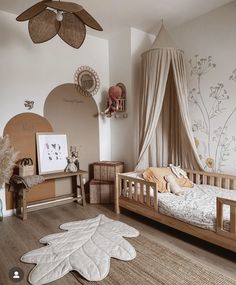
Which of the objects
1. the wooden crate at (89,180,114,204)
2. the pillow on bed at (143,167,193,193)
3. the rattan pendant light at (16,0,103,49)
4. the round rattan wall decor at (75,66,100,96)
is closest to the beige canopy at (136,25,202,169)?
the pillow on bed at (143,167,193,193)

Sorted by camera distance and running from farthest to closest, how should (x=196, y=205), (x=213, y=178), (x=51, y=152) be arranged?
(x=51, y=152), (x=213, y=178), (x=196, y=205)

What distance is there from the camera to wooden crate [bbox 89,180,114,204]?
12.9 ft

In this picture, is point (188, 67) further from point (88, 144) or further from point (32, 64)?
point (32, 64)

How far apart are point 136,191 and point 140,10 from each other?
8.55ft

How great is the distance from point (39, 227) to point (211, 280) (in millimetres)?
2110

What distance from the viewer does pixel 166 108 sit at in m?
3.87

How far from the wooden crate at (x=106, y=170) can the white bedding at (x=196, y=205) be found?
1.03 metres

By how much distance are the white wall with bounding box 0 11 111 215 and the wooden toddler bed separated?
177cm

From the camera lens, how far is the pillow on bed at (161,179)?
3.13m

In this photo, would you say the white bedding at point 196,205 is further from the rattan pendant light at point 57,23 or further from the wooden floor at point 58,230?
the rattan pendant light at point 57,23

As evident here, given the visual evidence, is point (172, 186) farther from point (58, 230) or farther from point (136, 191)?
point (58, 230)

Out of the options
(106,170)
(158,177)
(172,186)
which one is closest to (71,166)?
(106,170)

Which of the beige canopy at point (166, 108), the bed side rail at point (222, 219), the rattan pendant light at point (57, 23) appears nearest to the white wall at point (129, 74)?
the beige canopy at point (166, 108)

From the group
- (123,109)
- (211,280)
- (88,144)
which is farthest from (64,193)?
(211,280)
